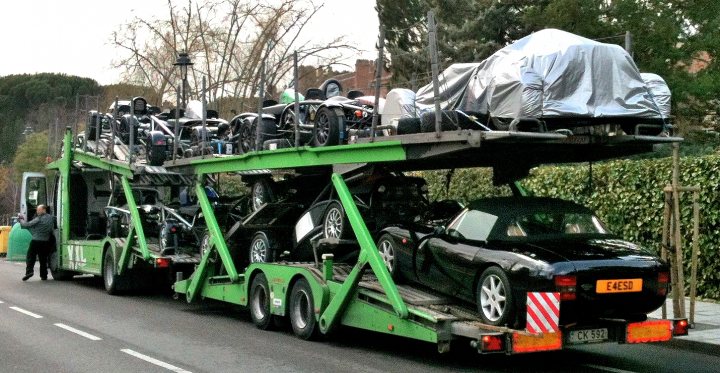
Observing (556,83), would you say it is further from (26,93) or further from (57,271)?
(26,93)

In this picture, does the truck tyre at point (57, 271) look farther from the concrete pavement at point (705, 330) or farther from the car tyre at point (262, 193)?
the concrete pavement at point (705, 330)

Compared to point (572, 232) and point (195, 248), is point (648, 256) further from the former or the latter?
point (195, 248)

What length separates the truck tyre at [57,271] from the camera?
21.1 metres

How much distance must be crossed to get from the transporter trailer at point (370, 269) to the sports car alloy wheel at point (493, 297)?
0.18 metres

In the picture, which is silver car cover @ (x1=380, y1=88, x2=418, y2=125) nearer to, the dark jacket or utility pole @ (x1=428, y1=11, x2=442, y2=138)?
utility pole @ (x1=428, y1=11, x2=442, y2=138)

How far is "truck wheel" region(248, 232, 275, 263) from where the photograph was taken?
43.1 feet

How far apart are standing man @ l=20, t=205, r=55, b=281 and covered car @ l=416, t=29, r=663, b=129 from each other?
1364cm

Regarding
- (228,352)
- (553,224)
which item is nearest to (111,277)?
(228,352)

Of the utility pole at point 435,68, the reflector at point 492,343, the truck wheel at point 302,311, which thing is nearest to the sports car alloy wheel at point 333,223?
the truck wheel at point 302,311

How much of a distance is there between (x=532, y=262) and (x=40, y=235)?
15.0 metres

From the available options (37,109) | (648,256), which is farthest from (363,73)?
(37,109)

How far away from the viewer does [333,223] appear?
38.6ft

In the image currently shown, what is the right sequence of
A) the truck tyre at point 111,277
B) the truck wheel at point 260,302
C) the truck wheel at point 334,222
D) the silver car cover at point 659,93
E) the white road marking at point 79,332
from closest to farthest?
the silver car cover at point 659,93 < the truck wheel at point 334,222 < the white road marking at point 79,332 < the truck wheel at point 260,302 < the truck tyre at point 111,277

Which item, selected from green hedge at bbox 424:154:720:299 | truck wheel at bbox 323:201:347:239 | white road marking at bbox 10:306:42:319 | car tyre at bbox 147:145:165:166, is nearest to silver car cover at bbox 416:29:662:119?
truck wheel at bbox 323:201:347:239
